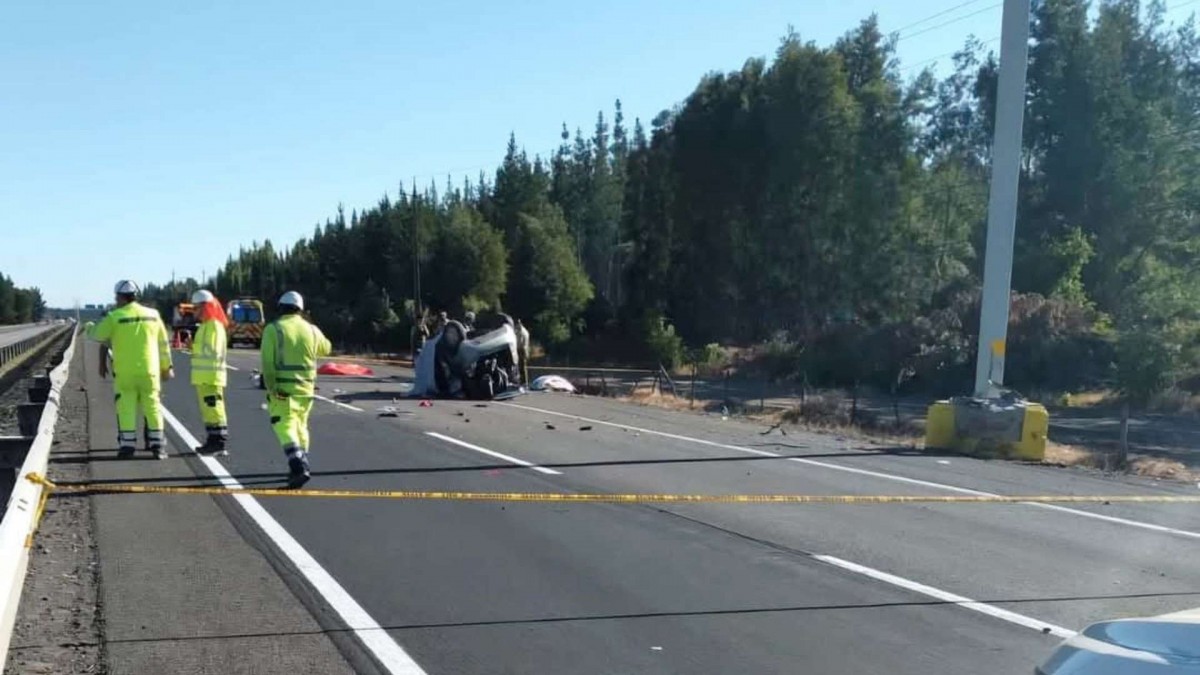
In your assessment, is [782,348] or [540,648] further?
[782,348]

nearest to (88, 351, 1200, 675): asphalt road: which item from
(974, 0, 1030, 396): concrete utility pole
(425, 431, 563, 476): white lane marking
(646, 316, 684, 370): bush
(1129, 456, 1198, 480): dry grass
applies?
(425, 431, 563, 476): white lane marking

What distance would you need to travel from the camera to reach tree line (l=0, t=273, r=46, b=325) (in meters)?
144

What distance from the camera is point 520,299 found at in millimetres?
84688

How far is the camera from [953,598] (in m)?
7.51

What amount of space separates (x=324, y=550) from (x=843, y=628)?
3889 mm

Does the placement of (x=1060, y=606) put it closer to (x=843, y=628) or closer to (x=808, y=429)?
(x=843, y=628)

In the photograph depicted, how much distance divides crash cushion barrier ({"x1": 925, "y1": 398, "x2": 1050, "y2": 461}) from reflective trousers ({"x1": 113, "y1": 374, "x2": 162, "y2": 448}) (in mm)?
11455

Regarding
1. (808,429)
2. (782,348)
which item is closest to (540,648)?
(808,429)

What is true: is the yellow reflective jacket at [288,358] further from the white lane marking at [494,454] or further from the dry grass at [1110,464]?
the dry grass at [1110,464]

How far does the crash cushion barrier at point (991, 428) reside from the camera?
55.9 ft

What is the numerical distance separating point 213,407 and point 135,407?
85 centimetres

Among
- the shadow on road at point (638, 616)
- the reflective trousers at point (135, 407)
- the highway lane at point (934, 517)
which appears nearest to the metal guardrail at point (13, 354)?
the reflective trousers at point (135, 407)

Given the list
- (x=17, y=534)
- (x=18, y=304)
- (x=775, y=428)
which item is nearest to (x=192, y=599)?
(x=17, y=534)

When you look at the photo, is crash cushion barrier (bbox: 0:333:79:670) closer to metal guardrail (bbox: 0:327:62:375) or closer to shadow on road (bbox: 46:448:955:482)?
shadow on road (bbox: 46:448:955:482)
